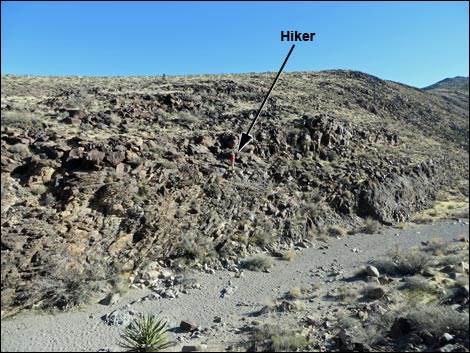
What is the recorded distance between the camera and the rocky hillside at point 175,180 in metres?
10.2

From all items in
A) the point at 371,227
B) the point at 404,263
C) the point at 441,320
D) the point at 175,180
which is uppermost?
the point at 175,180

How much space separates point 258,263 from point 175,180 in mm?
4900

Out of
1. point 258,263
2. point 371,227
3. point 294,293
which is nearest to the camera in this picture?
point 294,293

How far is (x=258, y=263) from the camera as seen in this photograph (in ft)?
41.1

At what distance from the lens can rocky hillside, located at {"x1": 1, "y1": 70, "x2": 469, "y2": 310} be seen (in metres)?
10.2

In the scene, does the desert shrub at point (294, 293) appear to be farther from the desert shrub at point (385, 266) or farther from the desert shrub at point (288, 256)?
the desert shrub at point (385, 266)

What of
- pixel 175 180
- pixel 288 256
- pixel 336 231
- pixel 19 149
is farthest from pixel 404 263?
pixel 19 149

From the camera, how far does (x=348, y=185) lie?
1889cm

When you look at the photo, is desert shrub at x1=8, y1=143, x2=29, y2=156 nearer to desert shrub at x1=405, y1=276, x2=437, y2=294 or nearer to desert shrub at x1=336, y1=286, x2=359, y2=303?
desert shrub at x1=336, y1=286, x2=359, y2=303

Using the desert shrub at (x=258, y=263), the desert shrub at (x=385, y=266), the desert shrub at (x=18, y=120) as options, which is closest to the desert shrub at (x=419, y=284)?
the desert shrub at (x=385, y=266)

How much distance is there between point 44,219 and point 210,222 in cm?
618

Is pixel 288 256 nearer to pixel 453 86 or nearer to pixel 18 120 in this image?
pixel 18 120

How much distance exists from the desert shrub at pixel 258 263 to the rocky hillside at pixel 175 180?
0.60 m

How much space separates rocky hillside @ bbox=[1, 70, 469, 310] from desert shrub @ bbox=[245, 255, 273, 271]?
23.8 inches
